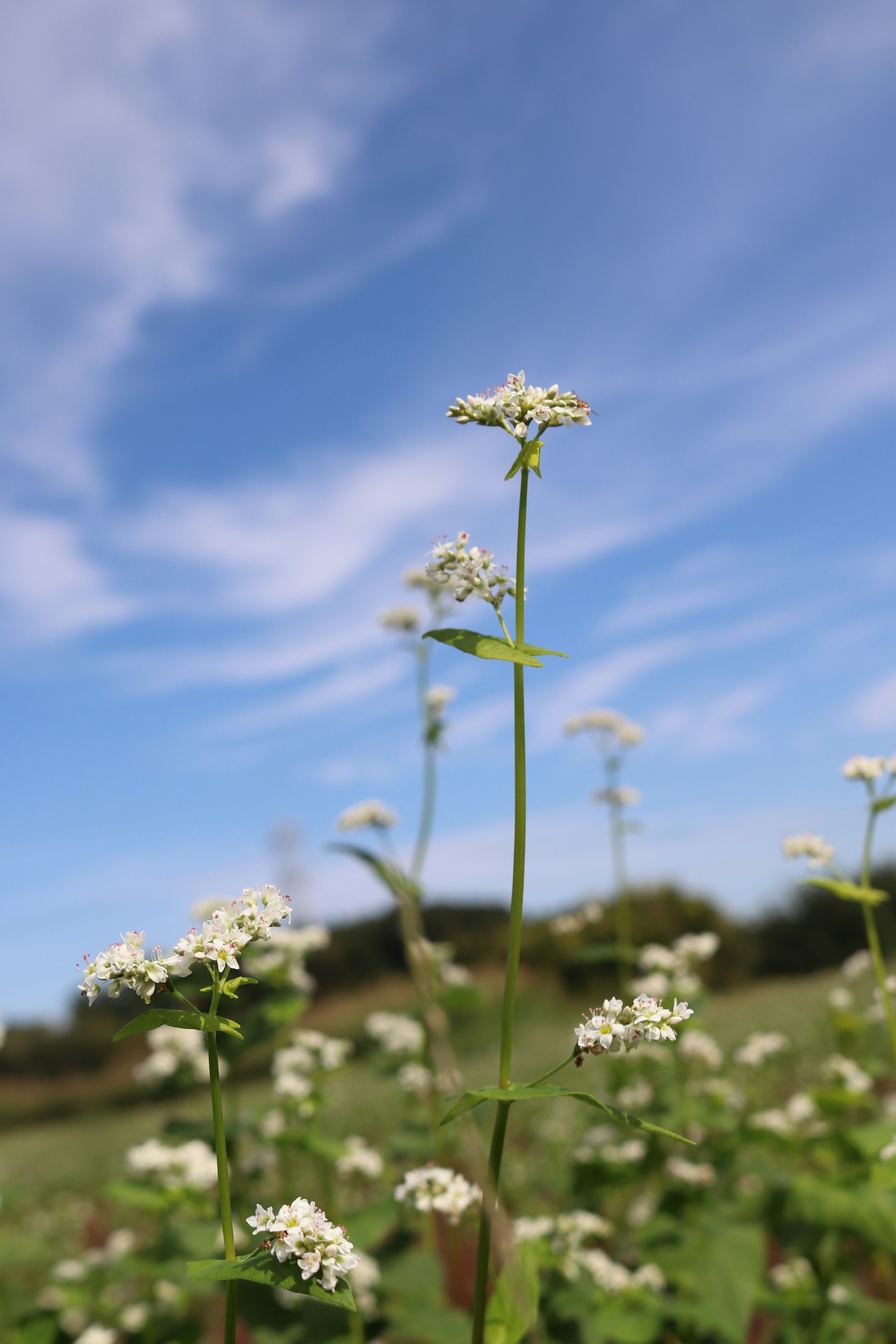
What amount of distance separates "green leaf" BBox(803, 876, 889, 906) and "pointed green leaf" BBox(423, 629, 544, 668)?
1566mm

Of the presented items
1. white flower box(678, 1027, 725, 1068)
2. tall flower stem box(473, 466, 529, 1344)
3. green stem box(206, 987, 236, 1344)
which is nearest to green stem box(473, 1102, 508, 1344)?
tall flower stem box(473, 466, 529, 1344)

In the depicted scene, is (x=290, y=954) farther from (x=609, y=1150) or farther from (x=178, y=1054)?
(x=609, y=1150)

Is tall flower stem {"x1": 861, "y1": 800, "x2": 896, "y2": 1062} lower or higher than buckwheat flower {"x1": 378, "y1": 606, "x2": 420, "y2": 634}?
lower

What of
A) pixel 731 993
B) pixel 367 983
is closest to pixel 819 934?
pixel 731 993

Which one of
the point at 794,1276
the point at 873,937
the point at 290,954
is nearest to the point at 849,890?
the point at 873,937

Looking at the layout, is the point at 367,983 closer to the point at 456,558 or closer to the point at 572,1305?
the point at 572,1305

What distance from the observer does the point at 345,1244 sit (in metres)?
1.81

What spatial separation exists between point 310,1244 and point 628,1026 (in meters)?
0.77

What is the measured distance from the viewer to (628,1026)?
199 centimetres

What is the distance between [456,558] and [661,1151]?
3683mm

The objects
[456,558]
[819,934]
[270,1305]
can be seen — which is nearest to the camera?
[456,558]

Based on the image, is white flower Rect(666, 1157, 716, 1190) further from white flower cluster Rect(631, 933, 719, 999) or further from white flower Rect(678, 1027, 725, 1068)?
white flower cluster Rect(631, 933, 719, 999)

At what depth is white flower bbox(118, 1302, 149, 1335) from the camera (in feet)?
14.0

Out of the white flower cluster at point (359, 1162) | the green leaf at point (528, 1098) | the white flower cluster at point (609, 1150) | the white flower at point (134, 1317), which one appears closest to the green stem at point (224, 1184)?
the green leaf at point (528, 1098)
